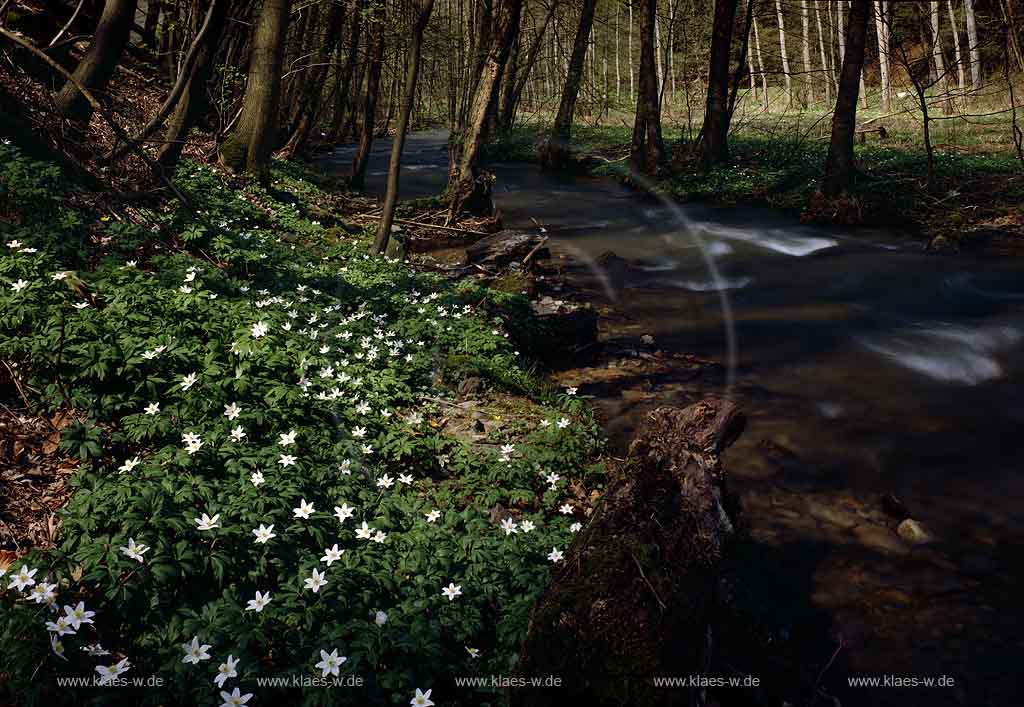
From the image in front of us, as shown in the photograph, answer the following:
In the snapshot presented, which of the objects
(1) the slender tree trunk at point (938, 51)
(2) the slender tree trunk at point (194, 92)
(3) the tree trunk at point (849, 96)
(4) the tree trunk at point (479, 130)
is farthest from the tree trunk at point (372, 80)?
(1) the slender tree trunk at point (938, 51)

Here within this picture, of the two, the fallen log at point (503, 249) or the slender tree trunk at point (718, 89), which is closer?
the fallen log at point (503, 249)

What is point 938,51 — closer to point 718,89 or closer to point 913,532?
point 718,89

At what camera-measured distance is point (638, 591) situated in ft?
11.6

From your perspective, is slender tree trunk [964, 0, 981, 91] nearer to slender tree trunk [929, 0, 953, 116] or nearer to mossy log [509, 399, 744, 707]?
slender tree trunk [929, 0, 953, 116]

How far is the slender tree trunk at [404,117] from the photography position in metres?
9.71

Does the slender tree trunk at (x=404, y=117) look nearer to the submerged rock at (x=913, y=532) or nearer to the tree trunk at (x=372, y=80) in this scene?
the tree trunk at (x=372, y=80)

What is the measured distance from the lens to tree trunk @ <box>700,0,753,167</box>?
798 inches

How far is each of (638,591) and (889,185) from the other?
55.4ft

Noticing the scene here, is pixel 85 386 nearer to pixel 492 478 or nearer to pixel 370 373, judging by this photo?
pixel 370 373

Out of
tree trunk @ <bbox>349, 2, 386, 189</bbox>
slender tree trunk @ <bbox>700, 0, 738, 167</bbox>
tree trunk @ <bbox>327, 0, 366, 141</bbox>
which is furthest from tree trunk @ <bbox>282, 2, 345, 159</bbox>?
slender tree trunk @ <bbox>700, 0, 738, 167</bbox>

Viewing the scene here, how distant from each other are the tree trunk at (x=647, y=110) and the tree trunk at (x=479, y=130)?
7.69m

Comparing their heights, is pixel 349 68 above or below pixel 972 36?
below

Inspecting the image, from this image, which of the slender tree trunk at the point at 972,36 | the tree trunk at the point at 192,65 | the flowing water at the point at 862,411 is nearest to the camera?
the flowing water at the point at 862,411

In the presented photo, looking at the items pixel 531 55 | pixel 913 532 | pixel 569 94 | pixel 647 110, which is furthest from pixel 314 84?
pixel 913 532
